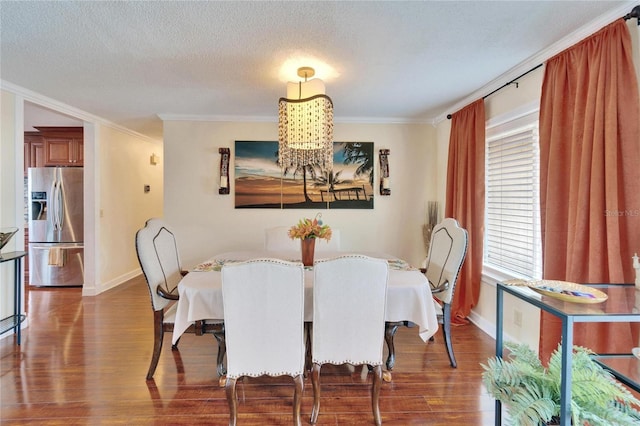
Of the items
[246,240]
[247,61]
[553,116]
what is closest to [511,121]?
[553,116]

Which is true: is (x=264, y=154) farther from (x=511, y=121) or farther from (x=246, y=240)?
(x=511, y=121)

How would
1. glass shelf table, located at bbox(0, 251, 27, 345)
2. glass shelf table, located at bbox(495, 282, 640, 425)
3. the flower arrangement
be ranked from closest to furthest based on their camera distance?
1. glass shelf table, located at bbox(495, 282, 640, 425)
2. the flower arrangement
3. glass shelf table, located at bbox(0, 251, 27, 345)

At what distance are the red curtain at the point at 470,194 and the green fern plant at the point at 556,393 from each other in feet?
6.19

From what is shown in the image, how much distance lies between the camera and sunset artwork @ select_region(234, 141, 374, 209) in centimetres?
415

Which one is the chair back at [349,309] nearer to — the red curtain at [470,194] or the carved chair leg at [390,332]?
the carved chair leg at [390,332]

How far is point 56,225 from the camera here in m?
4.46

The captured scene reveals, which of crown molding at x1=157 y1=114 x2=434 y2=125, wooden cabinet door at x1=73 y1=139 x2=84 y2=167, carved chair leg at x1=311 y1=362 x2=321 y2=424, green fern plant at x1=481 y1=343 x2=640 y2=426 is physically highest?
crown molding at x1=157 y1=114 x2=434 y2=125

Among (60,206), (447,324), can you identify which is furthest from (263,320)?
(60,206)

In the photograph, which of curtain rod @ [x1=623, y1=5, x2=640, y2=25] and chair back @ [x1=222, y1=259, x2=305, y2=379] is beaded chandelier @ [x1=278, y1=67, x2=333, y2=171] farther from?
curtain rod @ [x1=623, y1=5, x2=640, y2=25]

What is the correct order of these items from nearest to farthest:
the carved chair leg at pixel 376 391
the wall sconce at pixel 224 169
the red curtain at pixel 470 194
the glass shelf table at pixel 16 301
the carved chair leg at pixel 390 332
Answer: the carved chair leg at pixel 376 391 < the carved chair leg at pixel 390 332 < the glass shelf table at pixel 16 301 < the red curtain at pixel 470 194 < the wall sconce at pixel 224 169

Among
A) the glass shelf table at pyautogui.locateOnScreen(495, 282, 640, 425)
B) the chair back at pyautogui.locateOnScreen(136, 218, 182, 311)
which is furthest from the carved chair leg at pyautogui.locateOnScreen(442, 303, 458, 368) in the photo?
the chair back at pyautogui.locateOnScreen(136, 218, 182, 311)

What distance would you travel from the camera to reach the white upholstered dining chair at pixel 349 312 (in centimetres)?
170

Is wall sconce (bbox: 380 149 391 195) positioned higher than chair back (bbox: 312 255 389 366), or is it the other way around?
wall sconce (bbox: 380 149 391 195)

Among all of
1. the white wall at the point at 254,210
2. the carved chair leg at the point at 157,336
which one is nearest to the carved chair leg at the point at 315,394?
the carved chair leg at the point at 157,336
